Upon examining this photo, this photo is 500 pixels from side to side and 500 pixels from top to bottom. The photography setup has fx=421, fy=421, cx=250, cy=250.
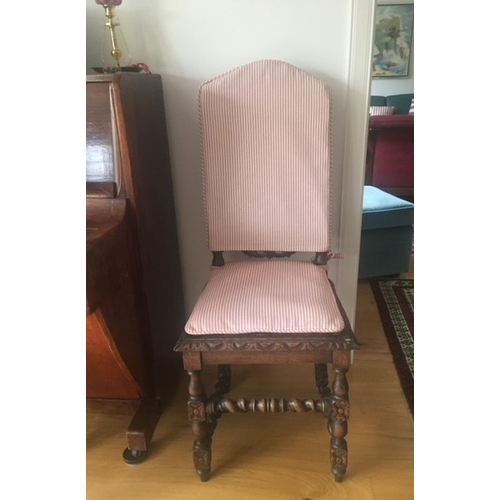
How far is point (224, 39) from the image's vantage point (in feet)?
4.27

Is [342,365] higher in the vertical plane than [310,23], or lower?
lower

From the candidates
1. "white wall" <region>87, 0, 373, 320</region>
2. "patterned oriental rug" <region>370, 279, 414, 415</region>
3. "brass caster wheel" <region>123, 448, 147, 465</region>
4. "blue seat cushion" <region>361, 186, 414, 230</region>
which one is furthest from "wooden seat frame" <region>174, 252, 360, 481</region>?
"blue seat cushion" <region>361, 186, 414, 230</region>

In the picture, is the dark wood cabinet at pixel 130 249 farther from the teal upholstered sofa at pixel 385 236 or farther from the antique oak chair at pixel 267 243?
the teal upholstered sofa at pixel 385 236

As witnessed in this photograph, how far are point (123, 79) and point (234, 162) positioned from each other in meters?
0.38

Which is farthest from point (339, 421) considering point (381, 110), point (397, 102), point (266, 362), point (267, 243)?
point (397, 102)

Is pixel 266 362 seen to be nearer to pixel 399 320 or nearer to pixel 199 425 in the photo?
pixel 199 425

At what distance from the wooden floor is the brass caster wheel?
14mm

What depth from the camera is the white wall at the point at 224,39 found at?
1.27 meters

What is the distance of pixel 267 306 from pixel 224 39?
0.84 meters

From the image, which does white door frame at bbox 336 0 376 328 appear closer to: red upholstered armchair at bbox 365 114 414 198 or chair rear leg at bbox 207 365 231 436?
chair rear leg at bbox 207 365 231 436

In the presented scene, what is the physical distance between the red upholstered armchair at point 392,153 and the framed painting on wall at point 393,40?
995mm
